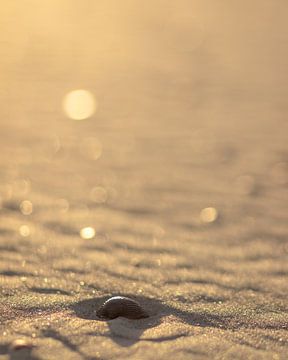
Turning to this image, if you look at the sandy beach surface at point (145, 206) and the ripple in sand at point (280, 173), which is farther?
the ripple in sand at point (280, 173)

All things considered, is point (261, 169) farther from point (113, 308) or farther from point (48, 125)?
point (113, 308)

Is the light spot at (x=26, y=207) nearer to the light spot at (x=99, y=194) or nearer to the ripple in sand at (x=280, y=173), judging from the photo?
the light spot at (x=99, y=194)

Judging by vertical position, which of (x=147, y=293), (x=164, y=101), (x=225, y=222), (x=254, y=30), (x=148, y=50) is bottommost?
(x=147, y=293)

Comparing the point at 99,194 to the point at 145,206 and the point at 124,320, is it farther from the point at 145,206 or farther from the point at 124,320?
the point at 124,320

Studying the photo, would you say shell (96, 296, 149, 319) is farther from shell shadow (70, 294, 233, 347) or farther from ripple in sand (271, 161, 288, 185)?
ripple in sand (271, 161, 288, 185)

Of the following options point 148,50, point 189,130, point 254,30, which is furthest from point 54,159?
point 254,30

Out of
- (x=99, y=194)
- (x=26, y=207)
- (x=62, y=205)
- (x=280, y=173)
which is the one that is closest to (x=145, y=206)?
(x=99, y=194)

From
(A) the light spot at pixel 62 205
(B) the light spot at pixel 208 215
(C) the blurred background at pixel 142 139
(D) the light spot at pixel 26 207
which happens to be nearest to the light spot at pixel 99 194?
(C) the blurred background at pixel 142 139

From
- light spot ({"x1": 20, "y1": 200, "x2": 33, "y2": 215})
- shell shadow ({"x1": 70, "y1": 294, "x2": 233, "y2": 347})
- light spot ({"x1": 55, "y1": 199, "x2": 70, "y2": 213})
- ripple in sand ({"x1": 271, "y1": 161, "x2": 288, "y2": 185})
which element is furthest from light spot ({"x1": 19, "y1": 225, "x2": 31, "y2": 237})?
ripple in sand ({"x1": 271, "y1": 161, "x2": 288, "y2": 185})
